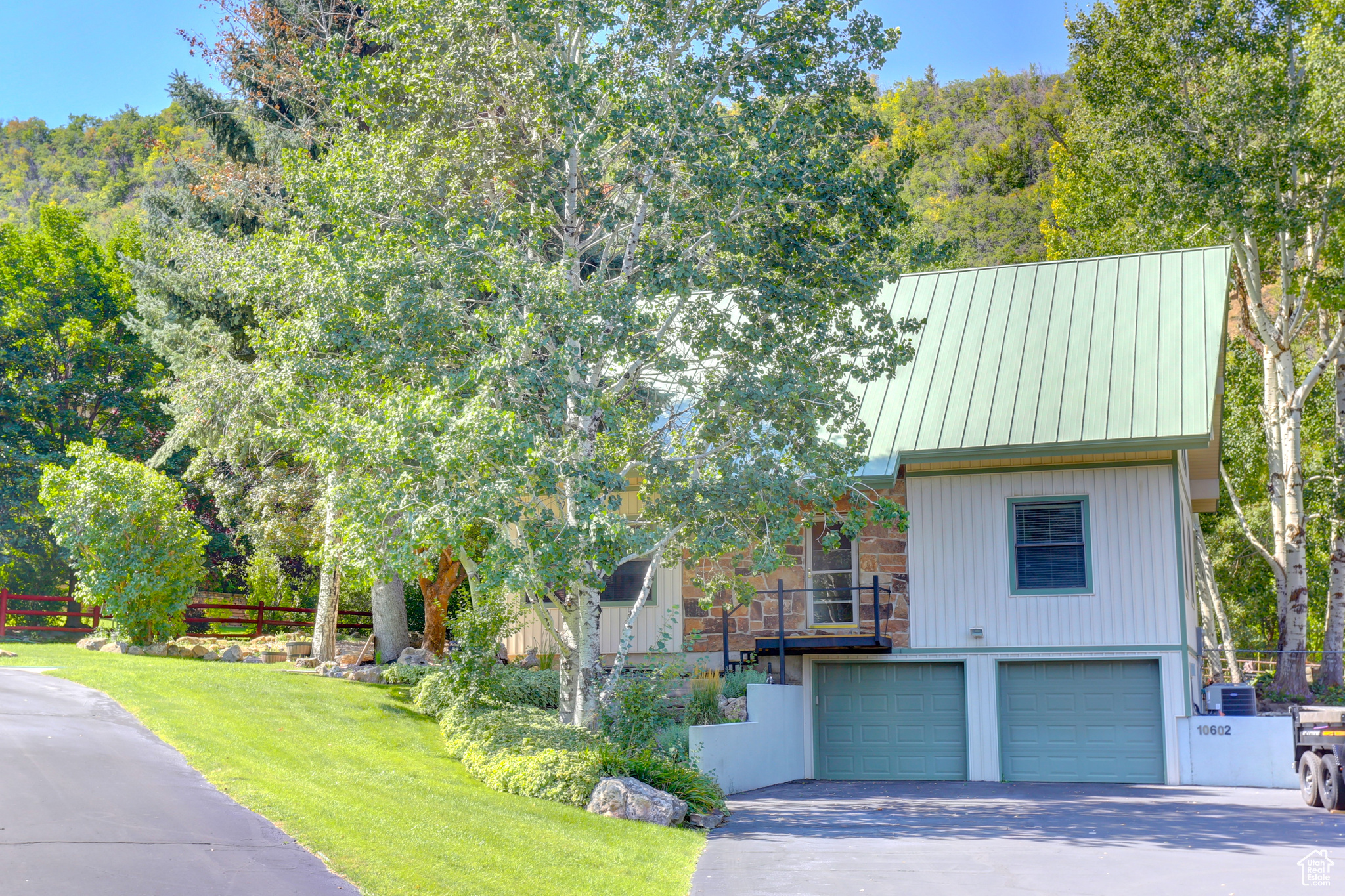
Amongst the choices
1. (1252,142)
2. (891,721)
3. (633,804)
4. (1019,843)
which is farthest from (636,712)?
(1252,142)

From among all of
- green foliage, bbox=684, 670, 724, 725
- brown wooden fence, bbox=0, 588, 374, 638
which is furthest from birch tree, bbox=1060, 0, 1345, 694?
brown wooden fence, bbox=0, 588, 374, 638

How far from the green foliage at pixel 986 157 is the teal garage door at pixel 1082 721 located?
26.3m

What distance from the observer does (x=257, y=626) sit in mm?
27812

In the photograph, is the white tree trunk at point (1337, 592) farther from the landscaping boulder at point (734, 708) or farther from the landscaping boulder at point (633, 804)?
the landscaping boulder at point (633, 804)

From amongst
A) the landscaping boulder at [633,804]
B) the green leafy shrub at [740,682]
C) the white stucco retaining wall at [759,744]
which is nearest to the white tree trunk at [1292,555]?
the white stucco retaining wall at [759,744]

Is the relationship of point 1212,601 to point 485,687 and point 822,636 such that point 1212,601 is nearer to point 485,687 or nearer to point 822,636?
point 822,636

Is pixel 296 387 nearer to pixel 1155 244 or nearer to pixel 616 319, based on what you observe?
pixel 616 319

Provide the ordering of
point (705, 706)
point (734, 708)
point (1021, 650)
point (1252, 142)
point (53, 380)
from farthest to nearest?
point (53, 380) → point (1252, 142) → point (1021, 650) → point (734, 708) → point (705, 706)

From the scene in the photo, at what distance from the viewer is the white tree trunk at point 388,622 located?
19656mm

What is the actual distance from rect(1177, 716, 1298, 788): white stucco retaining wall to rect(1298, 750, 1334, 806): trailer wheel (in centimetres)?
162

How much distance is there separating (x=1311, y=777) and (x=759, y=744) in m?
6.87

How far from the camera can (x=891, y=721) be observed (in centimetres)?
1741

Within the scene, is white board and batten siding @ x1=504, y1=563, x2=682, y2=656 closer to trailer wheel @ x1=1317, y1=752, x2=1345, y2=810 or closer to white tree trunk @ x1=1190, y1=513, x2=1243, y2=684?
trailer wheel @ x1=1317, y1=752, x2=1345, y2=810

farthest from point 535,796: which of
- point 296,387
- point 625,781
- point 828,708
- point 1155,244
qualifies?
point 1155,244
